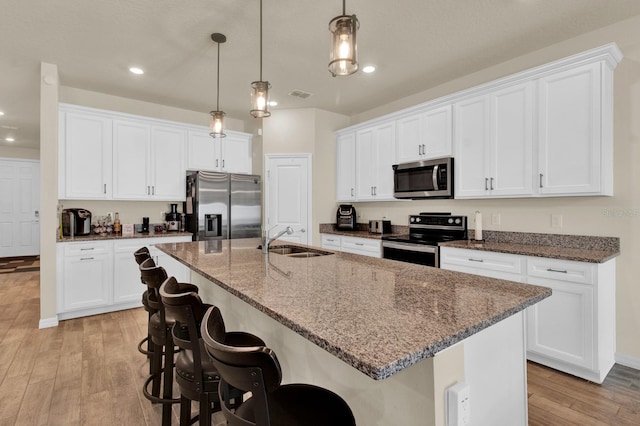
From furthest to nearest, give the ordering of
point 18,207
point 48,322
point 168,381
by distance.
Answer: point 18,207 → point 48,322 → point 168,381

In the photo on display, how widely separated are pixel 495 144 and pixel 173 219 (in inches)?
166

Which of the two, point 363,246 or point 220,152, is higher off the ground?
point 220,152

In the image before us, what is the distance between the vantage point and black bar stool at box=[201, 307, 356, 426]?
74 centimetres

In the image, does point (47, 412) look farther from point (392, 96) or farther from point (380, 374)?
point (392, 96)

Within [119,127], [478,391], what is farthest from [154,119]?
[478,391]

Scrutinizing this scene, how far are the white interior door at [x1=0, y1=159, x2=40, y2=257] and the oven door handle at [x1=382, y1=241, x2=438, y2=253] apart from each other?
8769mm

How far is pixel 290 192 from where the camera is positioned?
4945 millimetres

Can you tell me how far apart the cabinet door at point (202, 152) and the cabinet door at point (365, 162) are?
2.10 meters

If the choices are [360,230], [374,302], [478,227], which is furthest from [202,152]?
[374,302]

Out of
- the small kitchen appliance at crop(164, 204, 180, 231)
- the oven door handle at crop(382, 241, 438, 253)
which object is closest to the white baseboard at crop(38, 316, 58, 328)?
the small kitchen appliance at crop(164, 204, 180, 231)

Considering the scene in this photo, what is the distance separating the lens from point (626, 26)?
8.73 ft

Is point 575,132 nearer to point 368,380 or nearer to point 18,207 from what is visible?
point 368,380

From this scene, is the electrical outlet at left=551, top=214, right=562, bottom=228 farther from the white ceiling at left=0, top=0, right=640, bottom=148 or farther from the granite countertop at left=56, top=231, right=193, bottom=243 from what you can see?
the granite countertop at left=56, top=231, right=193, bottom=243

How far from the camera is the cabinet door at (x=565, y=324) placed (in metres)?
2.33
